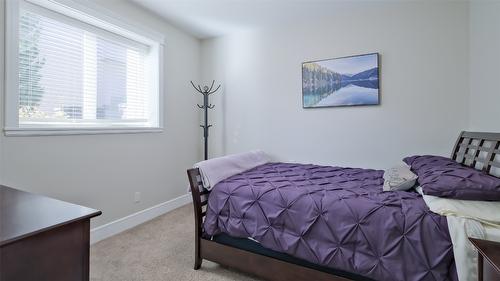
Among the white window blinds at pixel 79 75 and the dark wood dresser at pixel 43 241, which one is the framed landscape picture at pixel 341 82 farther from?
the dark wood dresser at pixel 43 241

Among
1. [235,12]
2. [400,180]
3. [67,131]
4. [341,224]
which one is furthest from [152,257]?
[235,12]

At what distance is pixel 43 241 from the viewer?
2.68ft

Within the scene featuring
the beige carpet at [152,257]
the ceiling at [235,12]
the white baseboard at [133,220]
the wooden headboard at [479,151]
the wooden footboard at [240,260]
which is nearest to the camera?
the wooden footboard at [240,260]

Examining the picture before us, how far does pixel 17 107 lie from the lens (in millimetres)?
1821

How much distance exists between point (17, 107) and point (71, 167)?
616 millimetres

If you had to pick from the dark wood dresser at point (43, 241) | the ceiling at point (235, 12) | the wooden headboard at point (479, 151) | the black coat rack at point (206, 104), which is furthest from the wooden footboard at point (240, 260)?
the ceiling at point (235, 12)

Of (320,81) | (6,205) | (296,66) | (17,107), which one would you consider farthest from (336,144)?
(17,107)

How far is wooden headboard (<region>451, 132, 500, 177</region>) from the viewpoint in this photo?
1621mm

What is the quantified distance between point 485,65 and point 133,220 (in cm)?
362

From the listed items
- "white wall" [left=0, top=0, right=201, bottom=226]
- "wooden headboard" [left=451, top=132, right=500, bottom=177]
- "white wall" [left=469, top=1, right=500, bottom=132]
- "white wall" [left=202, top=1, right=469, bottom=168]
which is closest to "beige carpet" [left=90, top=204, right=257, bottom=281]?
"white wall" [left=0, top=0, right=201, bottom=226]

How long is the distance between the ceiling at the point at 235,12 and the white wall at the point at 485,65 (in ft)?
3.82

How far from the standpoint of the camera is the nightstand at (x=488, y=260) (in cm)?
84

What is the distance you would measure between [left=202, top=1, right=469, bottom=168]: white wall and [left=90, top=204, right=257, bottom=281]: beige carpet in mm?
1458

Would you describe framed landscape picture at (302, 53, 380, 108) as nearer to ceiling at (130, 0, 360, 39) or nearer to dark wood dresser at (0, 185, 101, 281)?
ceiling at (130, 0, 360, 39)
